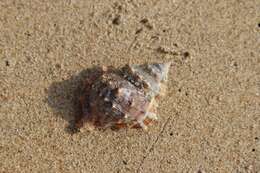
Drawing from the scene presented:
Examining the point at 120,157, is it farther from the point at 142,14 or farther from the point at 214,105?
the point at 142,14

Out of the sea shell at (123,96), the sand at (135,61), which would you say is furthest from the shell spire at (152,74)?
the sand at (135,61)

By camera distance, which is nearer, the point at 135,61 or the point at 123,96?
the point at 123,96

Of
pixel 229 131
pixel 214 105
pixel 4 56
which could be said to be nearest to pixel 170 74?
pixel 214 105

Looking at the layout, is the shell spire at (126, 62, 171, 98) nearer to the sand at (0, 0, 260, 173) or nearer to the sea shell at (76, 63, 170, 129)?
the sea shell at (76, 63, 170, 129)

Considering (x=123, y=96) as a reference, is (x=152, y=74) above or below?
above

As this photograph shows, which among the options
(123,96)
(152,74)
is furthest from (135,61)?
(123,96)

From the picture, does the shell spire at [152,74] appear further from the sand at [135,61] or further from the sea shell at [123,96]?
the sand at [135,61]

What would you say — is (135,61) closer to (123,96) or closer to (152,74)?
(152,74)
